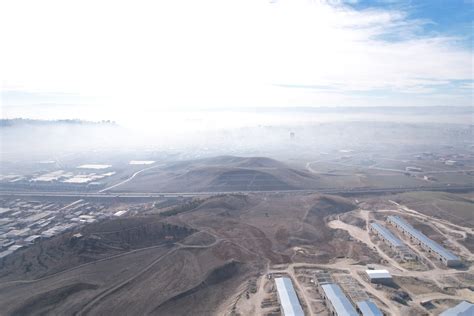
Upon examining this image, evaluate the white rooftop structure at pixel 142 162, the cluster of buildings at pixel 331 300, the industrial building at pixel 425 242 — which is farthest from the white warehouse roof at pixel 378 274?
the white rooftop structure at pixel 142 162

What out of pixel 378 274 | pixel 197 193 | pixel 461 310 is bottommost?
pixel 461 310

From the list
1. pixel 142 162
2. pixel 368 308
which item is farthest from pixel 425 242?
pixel 142 162

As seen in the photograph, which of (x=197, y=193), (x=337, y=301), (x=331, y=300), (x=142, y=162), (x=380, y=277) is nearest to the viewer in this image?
(x=337, y=301)

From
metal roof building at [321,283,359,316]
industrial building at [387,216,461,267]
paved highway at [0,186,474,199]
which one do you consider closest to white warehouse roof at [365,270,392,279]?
metal roof building at [321,283,359,316]

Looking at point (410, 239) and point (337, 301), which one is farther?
point (410, 239)

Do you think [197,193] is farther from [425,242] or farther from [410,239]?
[425,242]

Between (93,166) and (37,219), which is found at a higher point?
(93,166)
